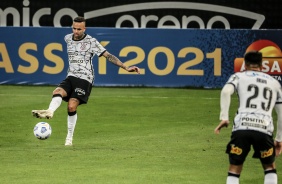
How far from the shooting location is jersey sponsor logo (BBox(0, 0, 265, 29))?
29.3 m

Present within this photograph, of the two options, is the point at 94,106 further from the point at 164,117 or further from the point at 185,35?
the point at 185,35

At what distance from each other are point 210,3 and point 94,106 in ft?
26.7

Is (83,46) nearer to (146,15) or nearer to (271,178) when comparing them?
(271,178)

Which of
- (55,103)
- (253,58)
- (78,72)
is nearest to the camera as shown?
(253,58)

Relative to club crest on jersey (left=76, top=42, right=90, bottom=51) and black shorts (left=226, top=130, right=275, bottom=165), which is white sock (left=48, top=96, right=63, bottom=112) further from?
black shorts (left=226, top=130, right=275, bottom=165)

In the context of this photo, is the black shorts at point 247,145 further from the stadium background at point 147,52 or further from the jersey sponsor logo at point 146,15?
the jersey sponsor logo at point 146,15

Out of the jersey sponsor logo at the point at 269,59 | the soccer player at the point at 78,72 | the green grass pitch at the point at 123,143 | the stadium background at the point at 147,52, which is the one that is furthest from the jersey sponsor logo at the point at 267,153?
the stadium background at the point at 147,52

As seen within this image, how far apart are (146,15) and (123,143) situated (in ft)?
43.8

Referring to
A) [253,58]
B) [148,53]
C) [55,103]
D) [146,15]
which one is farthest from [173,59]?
[253,58]

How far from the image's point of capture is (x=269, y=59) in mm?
26312

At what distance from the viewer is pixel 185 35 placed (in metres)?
27.3

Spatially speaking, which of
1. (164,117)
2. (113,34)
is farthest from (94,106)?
(113,34)

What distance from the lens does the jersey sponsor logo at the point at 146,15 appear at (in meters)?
29.3

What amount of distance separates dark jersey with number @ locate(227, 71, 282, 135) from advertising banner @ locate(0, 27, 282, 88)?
16.8 metres
